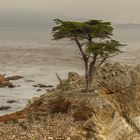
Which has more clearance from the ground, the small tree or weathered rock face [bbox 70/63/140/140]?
the small tree

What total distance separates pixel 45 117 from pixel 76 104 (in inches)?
170

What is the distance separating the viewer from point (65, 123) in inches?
1189

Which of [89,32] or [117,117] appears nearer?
[117,117]

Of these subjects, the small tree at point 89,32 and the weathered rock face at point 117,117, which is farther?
the small tree at point 89,32

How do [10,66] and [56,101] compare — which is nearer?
[56,101]

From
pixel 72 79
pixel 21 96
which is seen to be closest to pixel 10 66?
pixel 21 96

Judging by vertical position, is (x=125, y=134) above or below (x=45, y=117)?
above

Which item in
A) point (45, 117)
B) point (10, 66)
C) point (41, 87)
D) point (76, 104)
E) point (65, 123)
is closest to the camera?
Answer: point (65, 123)

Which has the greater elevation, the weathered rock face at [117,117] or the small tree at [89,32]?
the small tree at [89,32]

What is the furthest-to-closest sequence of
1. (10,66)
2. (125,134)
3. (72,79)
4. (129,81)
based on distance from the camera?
1. (10,66)
2. (72,79)
3. (129,81)
4. (125,134)

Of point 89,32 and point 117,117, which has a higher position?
point 89,32

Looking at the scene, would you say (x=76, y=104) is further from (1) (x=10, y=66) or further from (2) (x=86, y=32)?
(1) (x=10, y=66)

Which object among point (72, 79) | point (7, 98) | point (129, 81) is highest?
point (129, 81)

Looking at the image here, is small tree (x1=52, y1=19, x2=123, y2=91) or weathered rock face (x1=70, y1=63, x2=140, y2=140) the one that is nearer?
weathered rock face (x1=70, y1=63, x2=140, y2=140)
